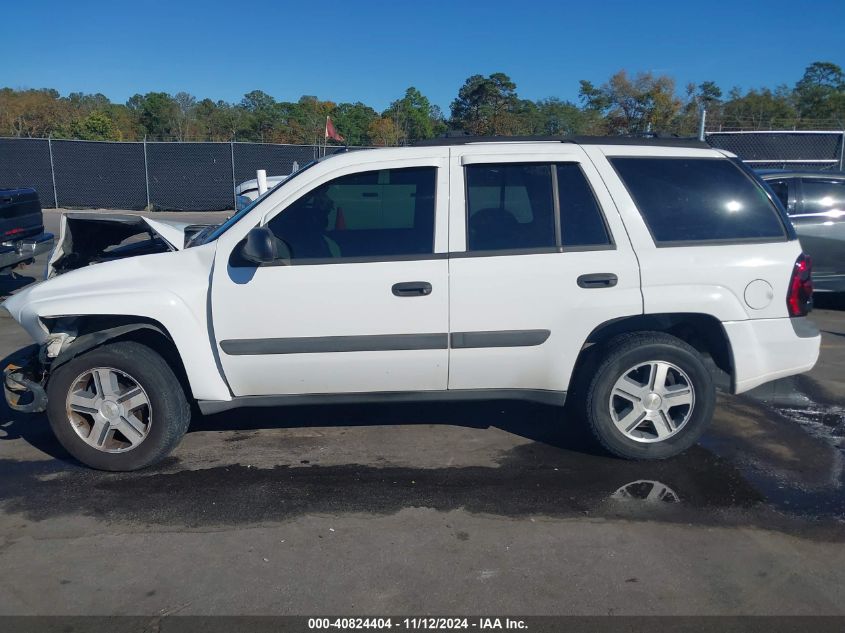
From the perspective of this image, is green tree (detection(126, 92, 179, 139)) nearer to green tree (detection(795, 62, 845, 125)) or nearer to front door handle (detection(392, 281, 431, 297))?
green tree (detection(795, 62, 845, 125))

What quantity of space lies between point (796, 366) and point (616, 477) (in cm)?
131

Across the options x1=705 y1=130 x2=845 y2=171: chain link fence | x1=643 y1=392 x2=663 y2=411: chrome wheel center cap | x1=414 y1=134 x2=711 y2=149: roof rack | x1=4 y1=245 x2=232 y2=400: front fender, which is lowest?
x1=643 y1=392 x2=663 y2=411: chrome wheel center cap

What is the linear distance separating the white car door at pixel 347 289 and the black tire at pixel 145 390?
39 centimetres

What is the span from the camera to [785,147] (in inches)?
593

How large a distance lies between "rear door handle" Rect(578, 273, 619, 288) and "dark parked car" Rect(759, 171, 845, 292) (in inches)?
208

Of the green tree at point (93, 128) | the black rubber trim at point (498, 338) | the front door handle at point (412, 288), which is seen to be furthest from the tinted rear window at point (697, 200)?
the green tree at point (93, 128)

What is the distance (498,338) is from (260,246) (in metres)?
1.48

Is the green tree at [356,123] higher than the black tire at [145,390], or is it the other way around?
the green tree at [356,123]

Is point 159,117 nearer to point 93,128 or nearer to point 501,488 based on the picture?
point 93,128

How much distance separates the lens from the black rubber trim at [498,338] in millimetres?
4496

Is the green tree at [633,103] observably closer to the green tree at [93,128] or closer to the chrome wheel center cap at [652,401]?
the chrome wheel center cap at [652,401]

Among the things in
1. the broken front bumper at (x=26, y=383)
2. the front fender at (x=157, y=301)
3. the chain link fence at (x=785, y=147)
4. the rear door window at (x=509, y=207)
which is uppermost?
the chain link fence at (x=785, y=147)

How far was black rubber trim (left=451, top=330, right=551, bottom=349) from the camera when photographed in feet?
14.8

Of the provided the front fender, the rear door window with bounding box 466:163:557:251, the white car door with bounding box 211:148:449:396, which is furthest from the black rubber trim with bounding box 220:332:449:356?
the rear door window with bounding box 466:163:557:251
